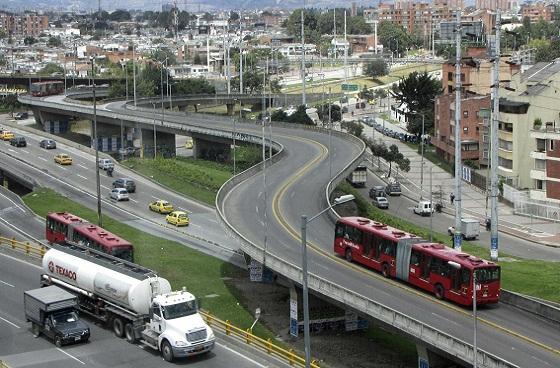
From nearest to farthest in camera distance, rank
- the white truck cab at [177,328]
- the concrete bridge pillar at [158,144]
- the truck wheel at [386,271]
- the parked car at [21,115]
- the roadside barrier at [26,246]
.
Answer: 1. the white truck cab at [177,328]
2. the truck wheel at [386,271]
3. the roadside barrier at [26,246]
4. the concrete bridge pillar at [158,144]
5. the parked car at [21,115]

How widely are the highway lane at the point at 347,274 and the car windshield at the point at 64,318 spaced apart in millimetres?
10397

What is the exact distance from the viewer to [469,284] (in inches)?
1500

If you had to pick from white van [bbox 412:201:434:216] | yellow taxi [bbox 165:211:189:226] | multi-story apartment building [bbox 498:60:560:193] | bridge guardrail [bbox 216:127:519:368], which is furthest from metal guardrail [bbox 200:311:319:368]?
multi-story apartment building [bbox 498:60:560:193]

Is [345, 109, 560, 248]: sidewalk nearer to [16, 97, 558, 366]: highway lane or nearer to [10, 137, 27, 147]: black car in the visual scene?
[16, 97, 558, 366]: highway lane

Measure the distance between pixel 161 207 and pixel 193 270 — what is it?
1988 cm

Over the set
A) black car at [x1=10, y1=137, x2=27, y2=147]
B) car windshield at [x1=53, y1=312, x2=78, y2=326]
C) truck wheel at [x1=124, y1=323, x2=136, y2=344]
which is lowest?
truck wheel at [x1=124, y1=323, x2=136, y2=344]

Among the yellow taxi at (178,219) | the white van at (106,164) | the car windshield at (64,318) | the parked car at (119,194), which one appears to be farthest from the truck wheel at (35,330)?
the white van at (106,164)

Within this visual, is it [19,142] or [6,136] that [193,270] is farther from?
[6,136]

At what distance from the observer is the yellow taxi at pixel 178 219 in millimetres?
68562

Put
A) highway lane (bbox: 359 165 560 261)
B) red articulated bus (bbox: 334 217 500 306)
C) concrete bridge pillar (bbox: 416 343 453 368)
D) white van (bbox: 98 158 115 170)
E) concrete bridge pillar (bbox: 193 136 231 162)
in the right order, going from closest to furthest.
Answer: concrete bridge pillar (bbox: 416 343 453 368), red articulated bus (bbox: 334 217 500 306), highway lane (bbox: 359 165 560 261), white van (bbox: 98 158 115 170), concrete bridge pillar (bbox: 193 136 231 162)

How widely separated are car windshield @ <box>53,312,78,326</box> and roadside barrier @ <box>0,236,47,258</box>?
49.7ft

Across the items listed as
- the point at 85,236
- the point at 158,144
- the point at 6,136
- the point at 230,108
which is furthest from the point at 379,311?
the point at 230,108

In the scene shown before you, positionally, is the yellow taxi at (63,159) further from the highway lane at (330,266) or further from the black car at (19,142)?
the highway lane at (330,266)

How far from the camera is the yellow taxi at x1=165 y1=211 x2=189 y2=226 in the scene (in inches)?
2699
